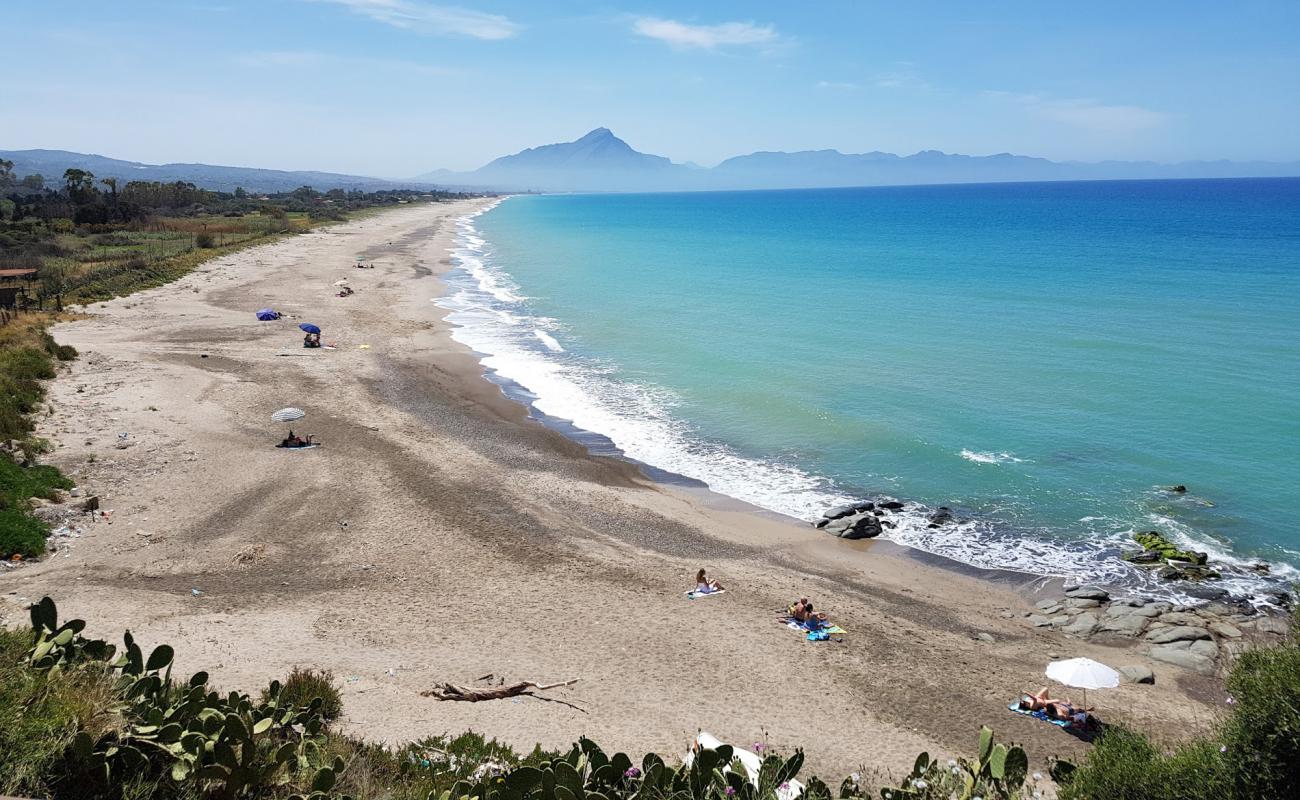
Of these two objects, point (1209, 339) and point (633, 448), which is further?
point (1209, 339)

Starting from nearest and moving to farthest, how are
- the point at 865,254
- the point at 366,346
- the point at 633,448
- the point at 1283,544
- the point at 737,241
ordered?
the point at 1283,544, the point at 633,448, the point at 366,346, the point at 865,254, the point at 737,241

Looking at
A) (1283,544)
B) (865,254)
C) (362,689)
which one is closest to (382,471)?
(362,689)

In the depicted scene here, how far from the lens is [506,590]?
15.9m

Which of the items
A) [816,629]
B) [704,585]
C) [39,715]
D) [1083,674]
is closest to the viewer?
[39,715]

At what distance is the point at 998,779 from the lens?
8.71m

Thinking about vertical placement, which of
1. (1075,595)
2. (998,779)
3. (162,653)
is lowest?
(1075,595)

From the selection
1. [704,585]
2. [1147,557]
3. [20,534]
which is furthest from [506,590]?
[1147,557]

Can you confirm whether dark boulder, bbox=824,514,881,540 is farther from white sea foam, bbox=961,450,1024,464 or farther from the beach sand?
white sea foam, bbox=961,450,1024,464

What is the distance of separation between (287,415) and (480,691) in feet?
51.0

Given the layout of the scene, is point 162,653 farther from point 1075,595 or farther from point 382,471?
point 1075,595

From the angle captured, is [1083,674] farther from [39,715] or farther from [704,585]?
[39,715]

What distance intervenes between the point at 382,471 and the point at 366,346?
55.9 feet

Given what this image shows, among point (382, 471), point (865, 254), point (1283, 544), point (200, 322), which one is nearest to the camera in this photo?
point (1283, 544)

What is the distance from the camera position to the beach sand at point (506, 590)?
474 inches
